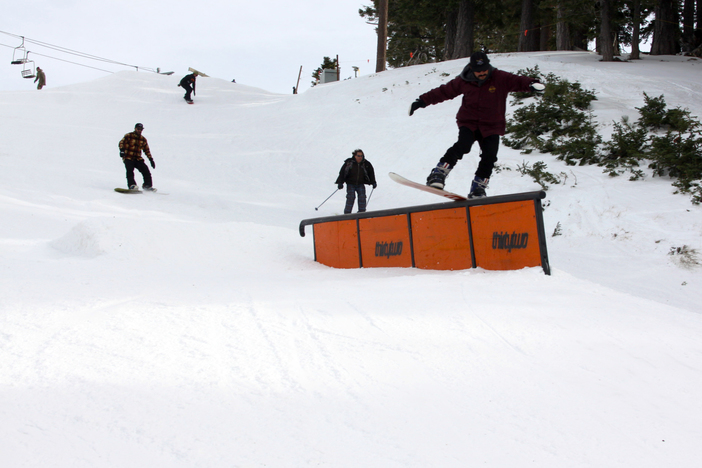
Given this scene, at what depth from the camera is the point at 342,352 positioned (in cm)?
290

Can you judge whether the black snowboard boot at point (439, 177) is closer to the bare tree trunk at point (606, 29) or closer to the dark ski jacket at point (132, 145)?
the dark ski jacket at point (132, 145)

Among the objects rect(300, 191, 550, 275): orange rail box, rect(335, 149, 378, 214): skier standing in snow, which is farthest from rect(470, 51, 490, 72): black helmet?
rect(335, 149, 378, 214): skier standing in snow

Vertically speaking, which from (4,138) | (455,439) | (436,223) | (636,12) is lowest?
(455,439)

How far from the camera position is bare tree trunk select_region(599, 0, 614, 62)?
58.9 ft

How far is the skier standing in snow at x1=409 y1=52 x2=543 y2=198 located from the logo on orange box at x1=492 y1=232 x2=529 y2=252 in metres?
0.75

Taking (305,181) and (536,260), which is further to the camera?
(305,181)

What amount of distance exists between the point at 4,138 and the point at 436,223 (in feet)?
51.0

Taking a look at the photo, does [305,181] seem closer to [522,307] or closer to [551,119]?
[551,119]

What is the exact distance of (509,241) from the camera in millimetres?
4930

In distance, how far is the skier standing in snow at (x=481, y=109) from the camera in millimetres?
5215

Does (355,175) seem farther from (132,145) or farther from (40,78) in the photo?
(40,78)

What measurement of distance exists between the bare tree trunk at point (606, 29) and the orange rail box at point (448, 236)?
16.5 meters

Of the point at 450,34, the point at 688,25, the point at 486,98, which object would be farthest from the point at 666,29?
A: the point at 486,98

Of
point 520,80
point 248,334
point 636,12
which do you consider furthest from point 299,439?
point 636,12
